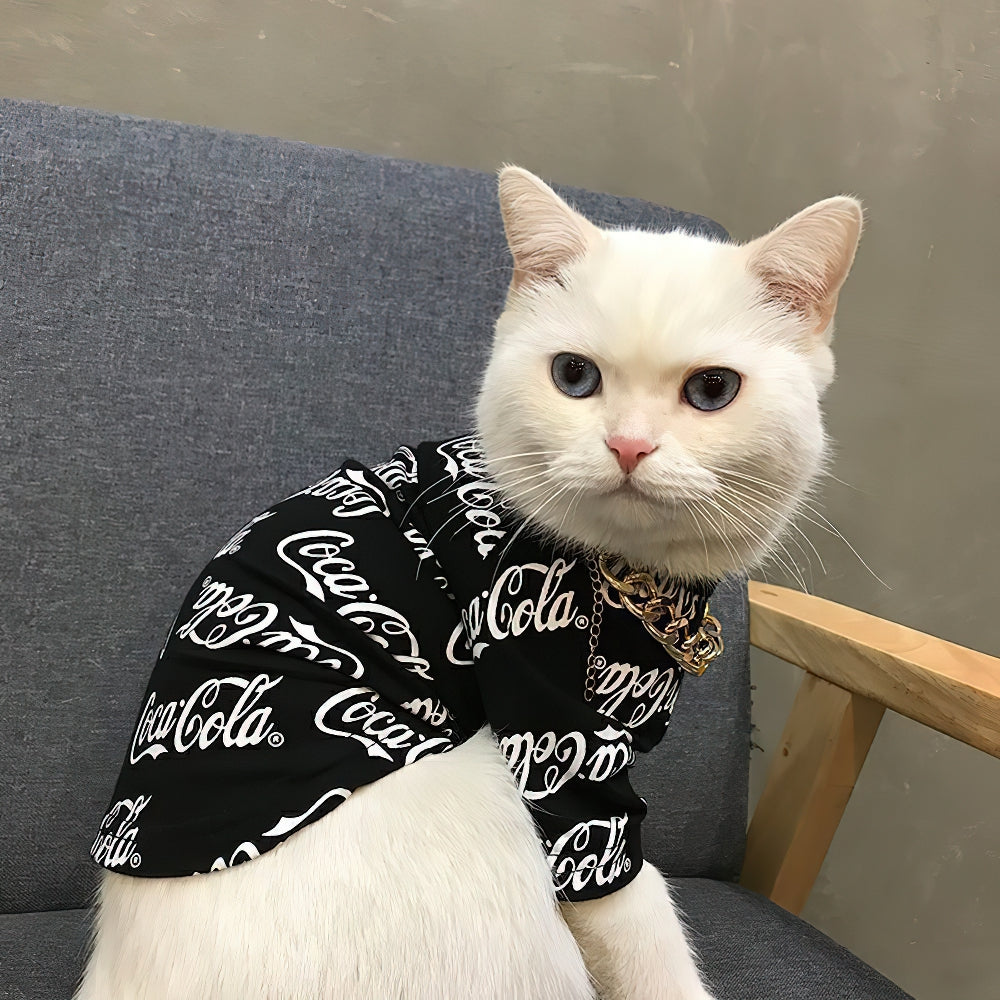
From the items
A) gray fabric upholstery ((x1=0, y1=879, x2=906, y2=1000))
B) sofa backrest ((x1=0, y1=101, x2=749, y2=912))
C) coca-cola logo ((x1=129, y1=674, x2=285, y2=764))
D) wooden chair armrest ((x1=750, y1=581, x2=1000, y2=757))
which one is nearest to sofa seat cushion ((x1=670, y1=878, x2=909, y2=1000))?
gray fabric upholstery ((x1=0, y1=879, x2=906, y2=1000))

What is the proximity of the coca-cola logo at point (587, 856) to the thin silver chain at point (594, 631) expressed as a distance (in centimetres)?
10

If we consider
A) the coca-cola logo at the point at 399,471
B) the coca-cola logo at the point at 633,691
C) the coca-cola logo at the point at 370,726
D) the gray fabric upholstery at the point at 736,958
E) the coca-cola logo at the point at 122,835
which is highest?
the coca-cola logo at the point at 399,471

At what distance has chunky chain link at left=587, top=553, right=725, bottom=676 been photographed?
69cm

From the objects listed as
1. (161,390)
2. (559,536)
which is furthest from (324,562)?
(161,390)

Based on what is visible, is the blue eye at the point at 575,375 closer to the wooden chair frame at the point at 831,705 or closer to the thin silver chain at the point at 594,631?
the thin silver chain at the point at 594,631

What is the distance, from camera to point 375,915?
59 cm

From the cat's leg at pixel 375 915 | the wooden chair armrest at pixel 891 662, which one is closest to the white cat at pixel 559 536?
the cat's leg at pixel 375 915

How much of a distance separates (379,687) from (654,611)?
246 mm

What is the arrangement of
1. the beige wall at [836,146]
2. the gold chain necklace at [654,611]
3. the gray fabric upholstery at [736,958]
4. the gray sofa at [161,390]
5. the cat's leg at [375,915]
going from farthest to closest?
the beige wall at [836,146] < the gray sofa at [161,390] < the gray fabric upholstery at [736,958] < the gold chain necklace at [654,611] < the cat's leg at [375,915]

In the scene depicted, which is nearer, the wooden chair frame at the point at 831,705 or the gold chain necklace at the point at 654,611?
the gold chain necklace at the point at 654,611

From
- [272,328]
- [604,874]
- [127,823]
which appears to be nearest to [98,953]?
[127,823]

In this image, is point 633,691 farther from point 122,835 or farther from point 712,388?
point 122,835

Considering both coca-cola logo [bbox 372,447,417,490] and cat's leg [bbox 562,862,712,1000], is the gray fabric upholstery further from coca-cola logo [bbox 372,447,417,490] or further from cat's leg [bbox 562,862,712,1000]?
coca-cola logo [bbox 372,447,417,490]

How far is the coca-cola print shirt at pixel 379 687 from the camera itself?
24.3 inches
